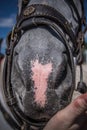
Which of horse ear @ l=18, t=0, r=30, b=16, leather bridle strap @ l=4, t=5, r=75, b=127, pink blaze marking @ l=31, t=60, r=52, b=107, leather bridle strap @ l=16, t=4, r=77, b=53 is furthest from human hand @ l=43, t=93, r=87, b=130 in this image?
horse ear @ l=18, t=0, r=30, b=16

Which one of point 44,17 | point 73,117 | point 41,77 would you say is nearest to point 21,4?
point 44,17

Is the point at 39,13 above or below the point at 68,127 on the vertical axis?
above

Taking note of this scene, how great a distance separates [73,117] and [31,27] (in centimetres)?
60

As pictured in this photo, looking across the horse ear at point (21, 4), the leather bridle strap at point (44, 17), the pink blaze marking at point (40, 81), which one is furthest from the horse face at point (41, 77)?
the horse ear at point (21, 4)

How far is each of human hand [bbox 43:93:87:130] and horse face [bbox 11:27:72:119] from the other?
0.20m

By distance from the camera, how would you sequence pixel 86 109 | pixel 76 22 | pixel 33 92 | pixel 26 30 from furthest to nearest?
pixel 76 22 → pixel 26 30 → pixel 33 92 → pixel 86 109

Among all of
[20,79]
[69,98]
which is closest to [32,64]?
[20,79]

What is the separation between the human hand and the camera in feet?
3.43

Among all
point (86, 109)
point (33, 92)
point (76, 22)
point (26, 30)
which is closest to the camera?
point (86, 109)

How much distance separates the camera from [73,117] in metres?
1.10

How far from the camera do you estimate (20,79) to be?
1.47m

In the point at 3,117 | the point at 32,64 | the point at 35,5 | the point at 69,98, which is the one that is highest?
the point at 35,5

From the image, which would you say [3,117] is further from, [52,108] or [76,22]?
[76,22]

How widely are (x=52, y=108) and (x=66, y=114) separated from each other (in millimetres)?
306
